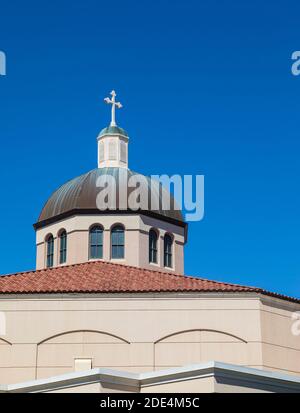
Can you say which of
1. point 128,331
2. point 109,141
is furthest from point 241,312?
point 109,141

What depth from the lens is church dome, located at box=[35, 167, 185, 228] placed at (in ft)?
133

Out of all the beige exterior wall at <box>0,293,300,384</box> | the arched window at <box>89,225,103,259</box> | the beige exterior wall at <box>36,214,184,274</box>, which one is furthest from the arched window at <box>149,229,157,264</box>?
the beige exterior wall at <box>0,293,300,384</box>

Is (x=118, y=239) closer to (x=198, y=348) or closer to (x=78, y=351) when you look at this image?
(x=78, y=351)

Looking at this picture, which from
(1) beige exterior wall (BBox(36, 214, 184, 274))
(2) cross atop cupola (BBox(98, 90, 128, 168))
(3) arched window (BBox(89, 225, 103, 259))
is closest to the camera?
(1) beige exterior wall (BBox(36, 214, 184, 274))

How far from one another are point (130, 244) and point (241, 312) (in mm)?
9138

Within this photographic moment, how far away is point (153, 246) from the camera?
4103 cm

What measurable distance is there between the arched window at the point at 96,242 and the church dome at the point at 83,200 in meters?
0.86

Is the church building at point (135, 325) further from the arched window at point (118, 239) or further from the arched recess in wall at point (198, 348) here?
the arched window at point (118, 239)

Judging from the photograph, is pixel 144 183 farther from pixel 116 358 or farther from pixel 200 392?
pixel 200 392

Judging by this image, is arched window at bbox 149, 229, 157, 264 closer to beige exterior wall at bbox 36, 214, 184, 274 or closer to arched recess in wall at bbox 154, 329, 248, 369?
beige exterior wall at bbox 36, 214, 184, 274

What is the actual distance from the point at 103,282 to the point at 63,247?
7.54 meters

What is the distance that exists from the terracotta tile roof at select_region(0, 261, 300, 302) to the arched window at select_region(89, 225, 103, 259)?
136 inches

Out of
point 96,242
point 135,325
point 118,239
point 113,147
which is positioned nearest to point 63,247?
point 96,242
